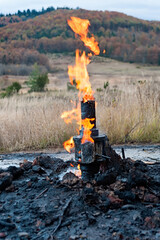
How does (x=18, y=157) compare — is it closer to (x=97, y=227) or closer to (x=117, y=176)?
(x=117, y=176)

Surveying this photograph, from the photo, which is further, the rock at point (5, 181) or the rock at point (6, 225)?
the rock at point (5, 181)

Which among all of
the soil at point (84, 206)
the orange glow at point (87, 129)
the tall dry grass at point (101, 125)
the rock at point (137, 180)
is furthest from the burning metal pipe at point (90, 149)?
the tall dry grass at point (101, 125)

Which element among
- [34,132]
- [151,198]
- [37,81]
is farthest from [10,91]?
[151,198]

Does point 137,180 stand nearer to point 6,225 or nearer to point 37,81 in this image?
point 6,225

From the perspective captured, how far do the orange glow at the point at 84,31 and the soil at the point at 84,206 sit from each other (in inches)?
54.4

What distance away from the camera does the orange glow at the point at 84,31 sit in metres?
4.08

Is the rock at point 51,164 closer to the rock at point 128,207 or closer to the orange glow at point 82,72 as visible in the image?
the orange glow at point 82,72

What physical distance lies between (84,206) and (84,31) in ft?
7.14

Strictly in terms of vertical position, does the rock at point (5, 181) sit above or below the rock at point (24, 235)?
above

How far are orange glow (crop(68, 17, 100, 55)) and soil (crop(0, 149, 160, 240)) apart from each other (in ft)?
4.54

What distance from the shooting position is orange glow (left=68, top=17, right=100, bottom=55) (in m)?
4.08

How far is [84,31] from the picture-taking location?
13.4 ft

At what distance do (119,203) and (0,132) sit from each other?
5343 millimetres

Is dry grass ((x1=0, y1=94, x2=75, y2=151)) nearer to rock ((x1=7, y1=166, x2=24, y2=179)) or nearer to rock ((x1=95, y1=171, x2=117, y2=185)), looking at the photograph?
rock ((x1=7, y1=166, x2=24, y2=179))
